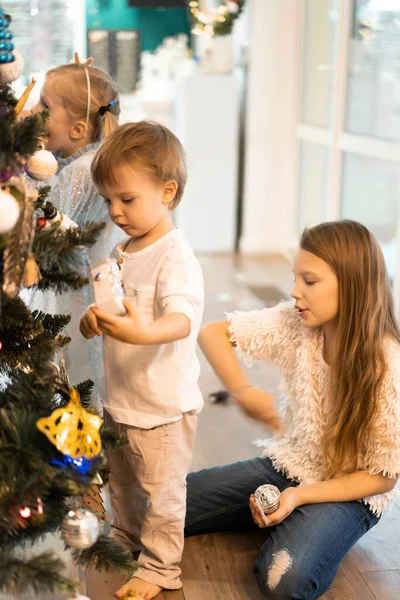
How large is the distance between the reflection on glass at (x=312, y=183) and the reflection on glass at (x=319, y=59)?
6.2 inches

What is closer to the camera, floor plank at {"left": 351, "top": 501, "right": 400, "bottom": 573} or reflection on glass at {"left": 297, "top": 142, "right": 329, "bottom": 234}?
floor plank at {"left": 351, "top": 501, "right": 400, "bottom": 573}

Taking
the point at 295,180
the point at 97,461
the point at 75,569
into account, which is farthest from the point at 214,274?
the point at 97,461

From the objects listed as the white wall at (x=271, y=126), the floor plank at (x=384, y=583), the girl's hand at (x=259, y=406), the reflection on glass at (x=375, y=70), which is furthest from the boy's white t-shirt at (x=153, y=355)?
the white wall at (x=271, y=126)

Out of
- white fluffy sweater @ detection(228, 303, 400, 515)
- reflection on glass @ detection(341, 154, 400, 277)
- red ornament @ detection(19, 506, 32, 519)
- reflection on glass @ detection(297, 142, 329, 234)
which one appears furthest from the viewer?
reflection on glass @ detection(297, 142, 329, 234)

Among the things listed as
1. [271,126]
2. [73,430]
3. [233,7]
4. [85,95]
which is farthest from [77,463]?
[233,7]

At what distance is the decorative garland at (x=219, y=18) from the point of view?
176 inches

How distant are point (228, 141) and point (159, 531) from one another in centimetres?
333

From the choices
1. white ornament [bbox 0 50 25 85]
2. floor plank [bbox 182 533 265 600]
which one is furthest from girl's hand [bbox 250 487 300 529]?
white ornament [bbox 0 50 25 85]

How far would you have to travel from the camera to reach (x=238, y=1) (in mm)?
4414

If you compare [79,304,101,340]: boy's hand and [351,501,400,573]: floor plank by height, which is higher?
[79,304,101,340]: boy's hand

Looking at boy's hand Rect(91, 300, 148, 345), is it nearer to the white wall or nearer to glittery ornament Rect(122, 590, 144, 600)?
glittery ornament Rect(122, 590, 144, 600)

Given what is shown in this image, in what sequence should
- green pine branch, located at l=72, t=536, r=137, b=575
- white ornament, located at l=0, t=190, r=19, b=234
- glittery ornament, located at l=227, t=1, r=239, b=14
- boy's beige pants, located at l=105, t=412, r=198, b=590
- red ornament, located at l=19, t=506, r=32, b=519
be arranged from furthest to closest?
glittery ornament, located at l=227, t=1, r=239, b=14 < boy's beige pants, located at l=105, t=412, r=198, b=590 < green pine branch, located at l=72, t=536, r=137, b=575 < red ornament, located at l=19, t=506, r=32, b=519 < white ornament, located at l=0, t=190, r=19, b=234

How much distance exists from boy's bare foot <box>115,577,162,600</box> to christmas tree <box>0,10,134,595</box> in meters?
0.39

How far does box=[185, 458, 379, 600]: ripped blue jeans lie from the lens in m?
1.54
